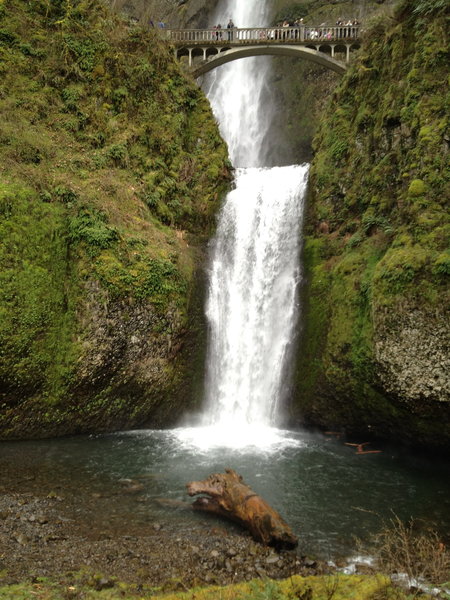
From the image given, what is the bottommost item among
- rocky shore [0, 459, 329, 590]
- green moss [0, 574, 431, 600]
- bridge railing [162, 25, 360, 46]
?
rocky shore [0, 459, 329, 590]

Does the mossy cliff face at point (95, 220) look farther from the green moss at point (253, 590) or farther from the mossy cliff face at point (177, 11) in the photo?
the mossy cliff face at point (177, 11)

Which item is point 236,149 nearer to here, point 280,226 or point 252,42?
point 252,42

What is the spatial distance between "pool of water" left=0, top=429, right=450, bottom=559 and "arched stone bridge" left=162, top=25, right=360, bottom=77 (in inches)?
685

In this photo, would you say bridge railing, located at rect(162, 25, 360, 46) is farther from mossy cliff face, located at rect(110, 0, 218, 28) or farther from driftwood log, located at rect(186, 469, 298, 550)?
driftwood log, located at rect(186, 469, 298, 550)

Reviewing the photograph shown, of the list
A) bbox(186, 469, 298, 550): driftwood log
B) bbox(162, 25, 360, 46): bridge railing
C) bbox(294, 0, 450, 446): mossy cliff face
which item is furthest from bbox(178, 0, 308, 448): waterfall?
bbox(162, 25, 360, 46): bridge railing

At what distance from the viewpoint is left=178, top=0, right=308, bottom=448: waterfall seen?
13.5 meters

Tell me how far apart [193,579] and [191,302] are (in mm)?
9621

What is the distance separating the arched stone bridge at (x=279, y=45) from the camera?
2041 centimetres

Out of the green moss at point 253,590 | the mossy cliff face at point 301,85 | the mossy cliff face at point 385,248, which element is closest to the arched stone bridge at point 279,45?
the mossy cliff face at point 385,248

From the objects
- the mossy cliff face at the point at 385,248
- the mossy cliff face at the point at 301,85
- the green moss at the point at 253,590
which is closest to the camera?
the green moss at the point at 253,590

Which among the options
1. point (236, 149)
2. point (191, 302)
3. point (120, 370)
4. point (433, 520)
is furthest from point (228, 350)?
point (236, 149)

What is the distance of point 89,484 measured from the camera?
841 cm

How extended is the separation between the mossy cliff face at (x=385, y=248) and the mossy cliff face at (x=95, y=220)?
14.0 ft

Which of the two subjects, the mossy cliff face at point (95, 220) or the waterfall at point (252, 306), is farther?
the waterfall at point (252, 306)
